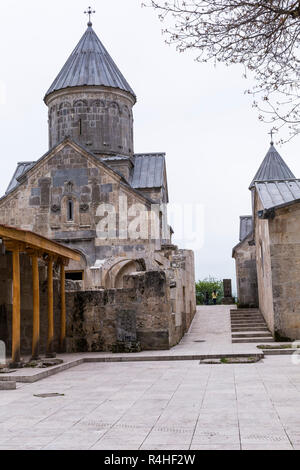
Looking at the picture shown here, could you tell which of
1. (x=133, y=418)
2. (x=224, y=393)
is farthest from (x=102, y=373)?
(x=133, y=418)

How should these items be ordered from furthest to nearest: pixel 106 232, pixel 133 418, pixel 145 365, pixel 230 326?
pixel 106 232
pixel 230 326
pixel 145 365
pixel 133 418

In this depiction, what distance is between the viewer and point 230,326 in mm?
19078

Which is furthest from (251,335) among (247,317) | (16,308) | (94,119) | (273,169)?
(273,169)

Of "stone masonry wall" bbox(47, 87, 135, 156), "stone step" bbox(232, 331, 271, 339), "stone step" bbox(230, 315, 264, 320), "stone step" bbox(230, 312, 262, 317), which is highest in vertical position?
"stone masonry wall" bbox(47, 87, 135, 156)

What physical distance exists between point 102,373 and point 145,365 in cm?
139

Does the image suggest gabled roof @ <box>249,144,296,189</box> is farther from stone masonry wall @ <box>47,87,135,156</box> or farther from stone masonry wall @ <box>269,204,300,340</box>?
stone masonry wall @ <box>269,204,300,340</box>

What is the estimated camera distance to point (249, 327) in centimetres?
1766

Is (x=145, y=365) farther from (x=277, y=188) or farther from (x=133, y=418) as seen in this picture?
(x=277, y=188)

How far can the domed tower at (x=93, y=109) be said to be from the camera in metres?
29.5

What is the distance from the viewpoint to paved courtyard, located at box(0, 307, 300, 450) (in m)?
5.33

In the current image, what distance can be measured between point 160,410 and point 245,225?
25037mm

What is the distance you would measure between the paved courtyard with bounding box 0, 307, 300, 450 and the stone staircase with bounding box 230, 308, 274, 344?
4.90 m

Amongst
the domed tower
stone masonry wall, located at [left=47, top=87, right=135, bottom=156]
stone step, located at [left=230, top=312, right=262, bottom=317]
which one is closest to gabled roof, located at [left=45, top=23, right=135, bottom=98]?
the domed tower

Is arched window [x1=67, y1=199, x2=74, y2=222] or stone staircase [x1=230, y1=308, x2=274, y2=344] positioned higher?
arched window [x1=67, y1=199, x2=74, y2=222]
